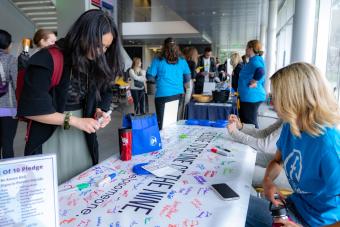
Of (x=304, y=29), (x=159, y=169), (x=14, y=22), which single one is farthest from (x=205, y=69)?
(x=14, y=22)

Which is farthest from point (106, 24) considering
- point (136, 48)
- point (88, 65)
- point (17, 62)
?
point (136, 48)

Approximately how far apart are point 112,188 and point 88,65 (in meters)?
0.54

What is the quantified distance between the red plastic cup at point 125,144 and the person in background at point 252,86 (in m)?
2.60

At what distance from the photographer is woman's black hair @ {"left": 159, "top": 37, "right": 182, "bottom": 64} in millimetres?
3407

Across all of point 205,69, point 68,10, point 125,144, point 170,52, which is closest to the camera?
point 125,144

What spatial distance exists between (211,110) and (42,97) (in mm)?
2718

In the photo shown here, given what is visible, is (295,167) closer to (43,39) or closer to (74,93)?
(74,93)

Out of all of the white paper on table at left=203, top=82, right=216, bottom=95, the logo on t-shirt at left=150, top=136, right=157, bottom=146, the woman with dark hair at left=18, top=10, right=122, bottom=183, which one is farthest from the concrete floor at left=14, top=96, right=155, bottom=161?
the woman with dark hair at left=18, top=10, right=122, bottom=183

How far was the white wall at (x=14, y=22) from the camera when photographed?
25.2 ft

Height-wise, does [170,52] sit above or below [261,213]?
above

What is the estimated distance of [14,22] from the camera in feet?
26.9

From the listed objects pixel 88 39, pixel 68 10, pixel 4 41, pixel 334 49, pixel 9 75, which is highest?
pixel 68 10

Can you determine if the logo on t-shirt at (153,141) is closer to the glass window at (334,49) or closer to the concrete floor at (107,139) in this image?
the concrete floor at (107,139)

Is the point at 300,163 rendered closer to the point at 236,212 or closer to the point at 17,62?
the point at 236,212
